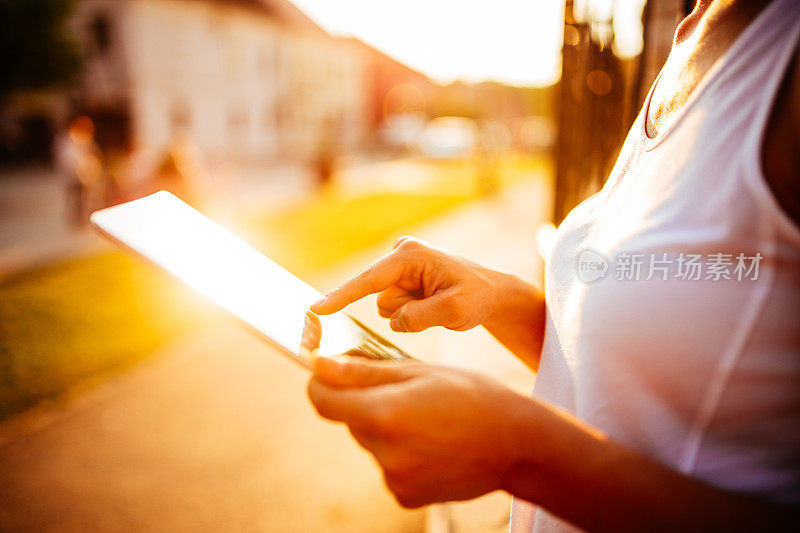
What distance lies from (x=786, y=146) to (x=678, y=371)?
0.30 m

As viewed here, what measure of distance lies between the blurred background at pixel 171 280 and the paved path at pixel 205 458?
1cm

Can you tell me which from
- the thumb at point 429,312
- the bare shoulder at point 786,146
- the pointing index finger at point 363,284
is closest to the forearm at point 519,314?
the thumb at point 429,312

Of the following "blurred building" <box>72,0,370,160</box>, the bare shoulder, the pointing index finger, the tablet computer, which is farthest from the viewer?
"blurred building" <box>72,0,370,160</box>

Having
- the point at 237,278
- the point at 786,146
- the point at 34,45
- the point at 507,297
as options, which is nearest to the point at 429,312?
the point at 507,297

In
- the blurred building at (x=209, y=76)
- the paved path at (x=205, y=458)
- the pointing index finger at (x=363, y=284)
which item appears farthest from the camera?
the blurred building at (x=209, y=76)

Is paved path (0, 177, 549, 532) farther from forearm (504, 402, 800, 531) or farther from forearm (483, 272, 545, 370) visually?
forearm (504, 402, 800, 531)

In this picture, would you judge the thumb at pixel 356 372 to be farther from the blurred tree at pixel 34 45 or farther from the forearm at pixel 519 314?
the blurred tree at pixel 34 45

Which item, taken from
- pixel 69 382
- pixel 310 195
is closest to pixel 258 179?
pixel 310 195

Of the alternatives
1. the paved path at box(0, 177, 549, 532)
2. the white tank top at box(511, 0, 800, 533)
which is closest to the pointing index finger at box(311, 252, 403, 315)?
the white tank top at box(511, 0, 800, 533)

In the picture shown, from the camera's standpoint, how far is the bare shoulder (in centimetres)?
62

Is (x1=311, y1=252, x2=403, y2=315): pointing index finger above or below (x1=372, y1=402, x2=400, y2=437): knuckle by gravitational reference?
below

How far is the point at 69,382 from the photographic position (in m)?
4.42

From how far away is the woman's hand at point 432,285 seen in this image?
1.17 m

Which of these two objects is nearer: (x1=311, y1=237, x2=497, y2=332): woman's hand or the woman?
the woman
